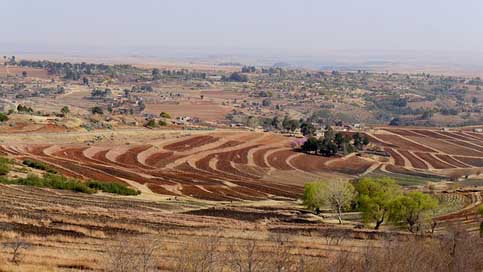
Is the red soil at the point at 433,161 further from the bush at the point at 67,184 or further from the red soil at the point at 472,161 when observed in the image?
the bush at the point at 67,184

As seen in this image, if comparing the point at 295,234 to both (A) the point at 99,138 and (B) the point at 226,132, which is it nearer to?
(A) the point at 99,138

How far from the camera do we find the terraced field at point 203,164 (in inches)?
2810

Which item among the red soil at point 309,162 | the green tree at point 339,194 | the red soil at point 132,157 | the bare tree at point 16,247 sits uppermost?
the bare tree at point 16,247

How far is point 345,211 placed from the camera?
58625mm

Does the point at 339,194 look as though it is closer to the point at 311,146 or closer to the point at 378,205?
the point at 378,205

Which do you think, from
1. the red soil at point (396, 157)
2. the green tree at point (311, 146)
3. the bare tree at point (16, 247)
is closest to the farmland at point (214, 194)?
the bare tree at point (16, 247)

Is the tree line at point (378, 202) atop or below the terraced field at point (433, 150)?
atop

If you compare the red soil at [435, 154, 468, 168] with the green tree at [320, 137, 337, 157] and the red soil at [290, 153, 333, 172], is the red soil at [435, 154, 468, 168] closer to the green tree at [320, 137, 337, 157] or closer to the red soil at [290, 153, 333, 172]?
the green tree at [320, 137, 337, 157]

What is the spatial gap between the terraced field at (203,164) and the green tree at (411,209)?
24.0 m

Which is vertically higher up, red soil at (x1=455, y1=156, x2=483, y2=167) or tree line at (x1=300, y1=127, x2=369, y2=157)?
tree line at (x1=300, y1=127, x2=369, y2=157)

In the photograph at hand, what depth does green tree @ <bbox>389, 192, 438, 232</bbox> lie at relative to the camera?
44.6 m

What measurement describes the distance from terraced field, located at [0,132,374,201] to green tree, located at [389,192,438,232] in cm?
2399

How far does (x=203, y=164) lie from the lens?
97.2m

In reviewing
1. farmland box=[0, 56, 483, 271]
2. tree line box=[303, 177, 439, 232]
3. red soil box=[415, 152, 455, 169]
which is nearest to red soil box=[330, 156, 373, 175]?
farmland box=[0, 56, 483, 271]
